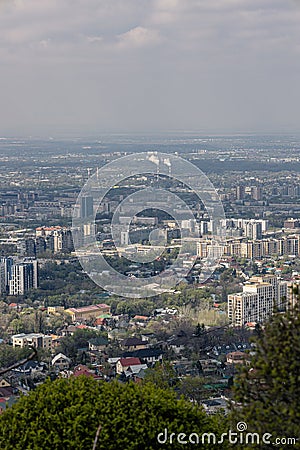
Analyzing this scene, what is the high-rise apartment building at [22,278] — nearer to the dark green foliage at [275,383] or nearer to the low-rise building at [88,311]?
the low-rise building at [88,311]

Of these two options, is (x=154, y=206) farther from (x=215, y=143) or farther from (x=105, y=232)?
(x=215, y=143)

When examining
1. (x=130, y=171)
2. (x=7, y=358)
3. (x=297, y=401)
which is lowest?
(x=7, y=358)

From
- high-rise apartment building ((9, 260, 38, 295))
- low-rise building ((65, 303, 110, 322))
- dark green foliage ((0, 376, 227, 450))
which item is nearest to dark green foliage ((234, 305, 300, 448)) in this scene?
dark green foliage ((0, 376, 227, 450))

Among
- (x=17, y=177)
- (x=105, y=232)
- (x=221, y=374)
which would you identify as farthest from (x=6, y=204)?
(x=221, y=374)

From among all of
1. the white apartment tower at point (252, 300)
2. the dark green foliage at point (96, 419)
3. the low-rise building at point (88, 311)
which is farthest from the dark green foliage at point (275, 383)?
the low-rise building at point (88, 311)

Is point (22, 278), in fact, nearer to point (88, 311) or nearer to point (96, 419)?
point (88, 311)

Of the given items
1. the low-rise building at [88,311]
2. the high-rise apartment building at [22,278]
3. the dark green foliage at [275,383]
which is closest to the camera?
the dark green foliage at [275,383]

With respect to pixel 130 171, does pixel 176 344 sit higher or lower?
lower
